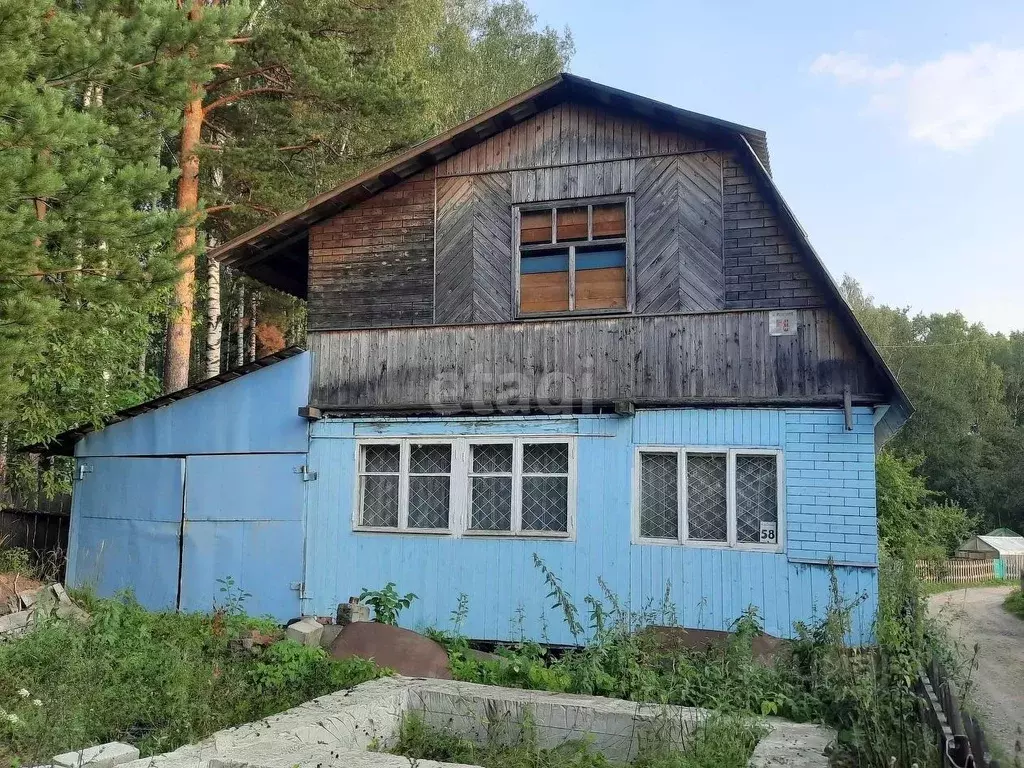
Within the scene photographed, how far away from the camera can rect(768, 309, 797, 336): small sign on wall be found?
30.1ft

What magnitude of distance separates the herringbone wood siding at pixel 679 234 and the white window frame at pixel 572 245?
9 centimetres

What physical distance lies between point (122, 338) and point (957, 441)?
43.5 m

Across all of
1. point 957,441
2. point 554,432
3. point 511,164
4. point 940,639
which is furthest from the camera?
point 957,441

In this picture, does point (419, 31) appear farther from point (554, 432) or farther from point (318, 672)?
point (318, 672)

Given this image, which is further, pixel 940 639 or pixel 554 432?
pixel 554 432

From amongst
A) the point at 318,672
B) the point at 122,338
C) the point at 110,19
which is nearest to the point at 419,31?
A: the point at 122,338

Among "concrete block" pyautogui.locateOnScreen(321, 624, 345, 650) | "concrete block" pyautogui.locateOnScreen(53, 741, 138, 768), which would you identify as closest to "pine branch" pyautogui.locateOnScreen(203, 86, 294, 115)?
"concrete block" pyautogui.locateOnScreen(321, 624, 345, 650)

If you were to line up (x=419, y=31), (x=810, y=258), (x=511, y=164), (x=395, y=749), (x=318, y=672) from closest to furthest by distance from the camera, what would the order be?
1. (x=395, y=749)
2. (x=318, y=672)
3. (x=810, y=258)
4. (x=511, y=164)
5. (x=419, y=31)

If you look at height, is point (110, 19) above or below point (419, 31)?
below

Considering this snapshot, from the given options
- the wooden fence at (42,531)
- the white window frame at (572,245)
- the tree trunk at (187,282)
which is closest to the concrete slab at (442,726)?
the white window frame at (572,245)

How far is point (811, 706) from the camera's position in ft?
21.2

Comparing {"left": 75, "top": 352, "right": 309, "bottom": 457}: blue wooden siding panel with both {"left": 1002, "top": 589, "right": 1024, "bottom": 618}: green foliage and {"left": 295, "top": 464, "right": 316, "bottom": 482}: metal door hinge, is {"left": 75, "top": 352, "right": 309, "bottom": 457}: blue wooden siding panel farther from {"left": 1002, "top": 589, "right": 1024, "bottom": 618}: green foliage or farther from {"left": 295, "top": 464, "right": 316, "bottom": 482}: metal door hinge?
{"left": 1002, "top": 589, "right": 1024, "bottom": 618}: green foliage

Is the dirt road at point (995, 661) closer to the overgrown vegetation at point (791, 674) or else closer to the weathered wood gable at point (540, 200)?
the overgrown vegetation at point (791, 674)

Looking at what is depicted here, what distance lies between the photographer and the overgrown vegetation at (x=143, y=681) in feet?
18.6
